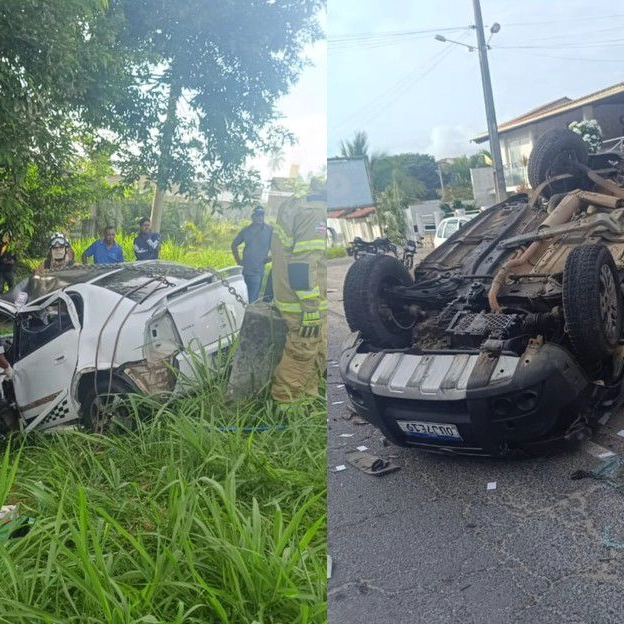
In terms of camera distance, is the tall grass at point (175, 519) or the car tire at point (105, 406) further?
the car tire at point (105, 406)

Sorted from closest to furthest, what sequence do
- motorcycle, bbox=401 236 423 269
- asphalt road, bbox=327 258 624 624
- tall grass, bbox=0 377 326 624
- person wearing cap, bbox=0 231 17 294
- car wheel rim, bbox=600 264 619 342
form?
tall grass, bbox=0 377 326 624
asphalt road, bbox=327 258 624 624
person wearing cap, bbox=0 231 17 294
car wheel rim, bbox=600 264 619 342
motorcycle, bbox=401 236 423 269

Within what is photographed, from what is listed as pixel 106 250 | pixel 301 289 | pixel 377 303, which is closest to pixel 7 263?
pixel 106 250

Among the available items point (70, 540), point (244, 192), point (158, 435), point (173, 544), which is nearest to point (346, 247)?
point (244, 192)

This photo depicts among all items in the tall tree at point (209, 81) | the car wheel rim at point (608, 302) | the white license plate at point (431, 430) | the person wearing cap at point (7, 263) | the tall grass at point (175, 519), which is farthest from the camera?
the white license plate at point (431, 430)

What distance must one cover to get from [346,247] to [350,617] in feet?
2.84

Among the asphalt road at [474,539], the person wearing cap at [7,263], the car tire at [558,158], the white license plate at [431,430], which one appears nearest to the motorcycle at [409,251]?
the asphalt road at [474,539]

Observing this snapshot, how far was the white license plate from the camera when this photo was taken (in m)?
1.95

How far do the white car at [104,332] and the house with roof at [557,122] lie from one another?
0.89 meters

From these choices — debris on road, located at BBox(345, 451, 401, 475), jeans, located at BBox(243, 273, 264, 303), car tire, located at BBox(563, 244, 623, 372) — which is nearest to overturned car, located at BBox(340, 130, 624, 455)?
car tire, located at BBox(563, 244, 623, 372)

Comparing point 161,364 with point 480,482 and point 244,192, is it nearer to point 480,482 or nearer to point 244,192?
point 244,192

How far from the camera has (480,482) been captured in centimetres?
201

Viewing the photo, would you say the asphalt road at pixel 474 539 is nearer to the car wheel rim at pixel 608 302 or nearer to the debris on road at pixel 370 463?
the debris on road at pixel 370 463

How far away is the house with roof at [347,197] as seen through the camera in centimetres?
152

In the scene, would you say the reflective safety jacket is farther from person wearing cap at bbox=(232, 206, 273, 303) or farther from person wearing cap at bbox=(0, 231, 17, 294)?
person wearing cap at bbox=(0, 231, 17, 294)
